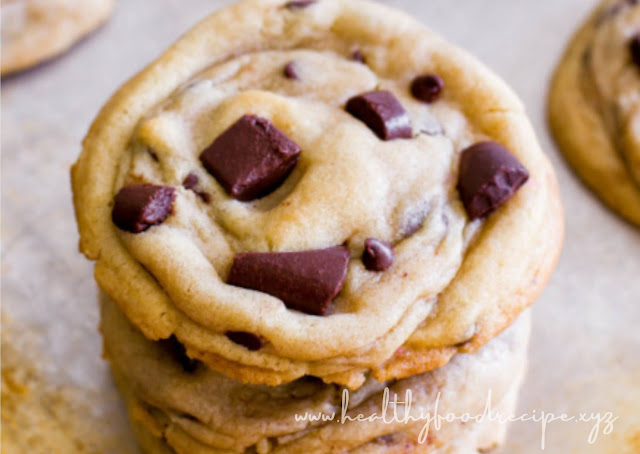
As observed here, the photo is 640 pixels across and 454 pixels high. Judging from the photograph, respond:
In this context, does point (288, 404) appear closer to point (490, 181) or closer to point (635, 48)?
point (490, 181)

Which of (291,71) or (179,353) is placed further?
(291,71)

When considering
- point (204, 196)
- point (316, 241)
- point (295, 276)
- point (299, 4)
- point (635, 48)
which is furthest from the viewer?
point (635, 48)

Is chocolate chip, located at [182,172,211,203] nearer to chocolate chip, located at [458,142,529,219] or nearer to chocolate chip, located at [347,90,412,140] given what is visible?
chocolate chip, located at [347,90,412,140]

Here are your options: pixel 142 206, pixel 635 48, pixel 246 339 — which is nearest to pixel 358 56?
pixel 142 206

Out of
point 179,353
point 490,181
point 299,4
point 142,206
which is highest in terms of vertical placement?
point 299,4

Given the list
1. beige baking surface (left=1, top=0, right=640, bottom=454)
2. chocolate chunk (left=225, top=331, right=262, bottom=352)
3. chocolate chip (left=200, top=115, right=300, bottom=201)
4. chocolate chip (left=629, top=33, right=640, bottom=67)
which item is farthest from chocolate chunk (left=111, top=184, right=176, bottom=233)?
chocolate chip (left=629, top=33, right=640, bottom=67)

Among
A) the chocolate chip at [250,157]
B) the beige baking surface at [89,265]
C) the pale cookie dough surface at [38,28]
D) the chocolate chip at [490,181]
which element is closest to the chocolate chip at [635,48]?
Result: the beige baking surface at [89,265]

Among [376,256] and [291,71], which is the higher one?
[291,71]

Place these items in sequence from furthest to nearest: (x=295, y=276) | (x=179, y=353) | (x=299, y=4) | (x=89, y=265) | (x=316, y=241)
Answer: (x=89, y=265) → (x=299, y=4) → (x=179, y=353) → (x=316, y=241) → (x=295, y=276)

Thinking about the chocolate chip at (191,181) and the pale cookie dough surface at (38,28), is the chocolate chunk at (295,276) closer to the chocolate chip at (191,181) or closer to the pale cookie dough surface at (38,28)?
the chocolate chip at (191,181)
